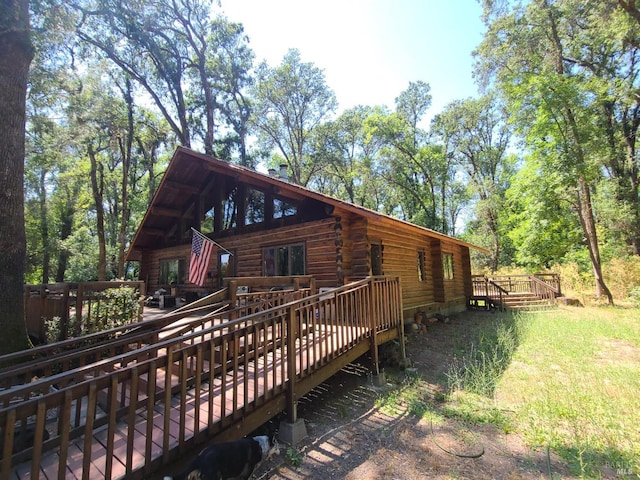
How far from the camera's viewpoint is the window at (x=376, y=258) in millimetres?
8844

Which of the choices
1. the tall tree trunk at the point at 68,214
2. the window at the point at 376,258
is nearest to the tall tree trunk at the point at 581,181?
the window at the point at 376,258

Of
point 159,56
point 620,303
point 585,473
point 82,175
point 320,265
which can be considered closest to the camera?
point 585,473

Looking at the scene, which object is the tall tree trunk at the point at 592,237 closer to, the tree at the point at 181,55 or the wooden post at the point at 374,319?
the wooden post at the point at 374,319

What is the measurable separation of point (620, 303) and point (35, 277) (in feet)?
131

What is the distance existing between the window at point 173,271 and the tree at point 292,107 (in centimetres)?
1359

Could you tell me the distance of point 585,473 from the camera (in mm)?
2904

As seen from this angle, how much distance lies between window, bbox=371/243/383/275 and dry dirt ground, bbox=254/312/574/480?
4.24 metres

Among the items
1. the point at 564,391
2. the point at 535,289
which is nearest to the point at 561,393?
the point at 564,391

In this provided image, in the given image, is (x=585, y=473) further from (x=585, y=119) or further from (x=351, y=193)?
(x=351, y=193)

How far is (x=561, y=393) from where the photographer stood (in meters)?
4.63

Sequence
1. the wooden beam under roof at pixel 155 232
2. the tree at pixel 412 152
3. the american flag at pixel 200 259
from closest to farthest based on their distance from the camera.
Answer: the american flag at pixel 200 259, the wooden beam under roof at pixel 155 232, the tree at pixel 412 152

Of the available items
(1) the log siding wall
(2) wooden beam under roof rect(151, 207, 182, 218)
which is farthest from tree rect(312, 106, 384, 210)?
(2) wooden beam under roof rect(151, 207, 182, 218)

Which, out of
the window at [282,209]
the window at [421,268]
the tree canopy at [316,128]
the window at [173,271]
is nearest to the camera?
the window at [282,209]

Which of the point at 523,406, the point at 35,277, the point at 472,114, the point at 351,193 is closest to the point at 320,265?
the point at 523,406
